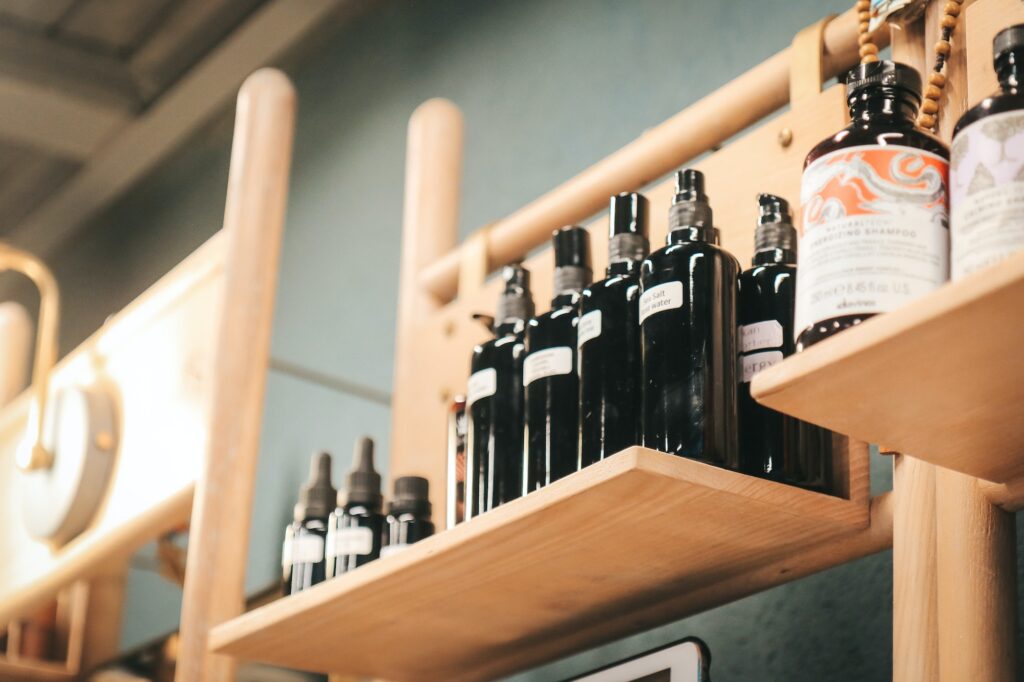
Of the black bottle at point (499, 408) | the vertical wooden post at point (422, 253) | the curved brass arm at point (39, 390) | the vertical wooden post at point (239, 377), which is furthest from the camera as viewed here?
the curved brass arm at point (39, 390)

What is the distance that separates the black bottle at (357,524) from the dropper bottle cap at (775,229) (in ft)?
1.74

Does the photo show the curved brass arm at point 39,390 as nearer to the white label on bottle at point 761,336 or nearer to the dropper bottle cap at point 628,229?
the dropper bottle cap at point 628,229

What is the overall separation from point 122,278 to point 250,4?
35.2 inches

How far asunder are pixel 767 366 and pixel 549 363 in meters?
0.22

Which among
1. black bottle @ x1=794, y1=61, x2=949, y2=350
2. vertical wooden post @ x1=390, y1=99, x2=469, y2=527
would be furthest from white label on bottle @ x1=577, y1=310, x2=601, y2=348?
vertical wooden post @ x1=390, y1=99, x2=469, y2=527

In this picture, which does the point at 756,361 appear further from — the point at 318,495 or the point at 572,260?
the point at 318,495

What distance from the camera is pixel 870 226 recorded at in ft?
2.98

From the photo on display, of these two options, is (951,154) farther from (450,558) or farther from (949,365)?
(450,558)

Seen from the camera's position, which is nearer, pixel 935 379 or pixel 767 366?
pixel 935 379

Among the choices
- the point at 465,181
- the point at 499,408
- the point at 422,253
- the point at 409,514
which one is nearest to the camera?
the point at 499,408

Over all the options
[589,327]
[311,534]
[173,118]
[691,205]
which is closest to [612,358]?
[589,327]

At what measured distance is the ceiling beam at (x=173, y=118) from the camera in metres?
3.06

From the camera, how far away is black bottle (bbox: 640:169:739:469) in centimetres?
108

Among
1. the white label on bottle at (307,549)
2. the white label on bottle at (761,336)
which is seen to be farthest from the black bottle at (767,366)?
the white label on bottle at (307,549)
